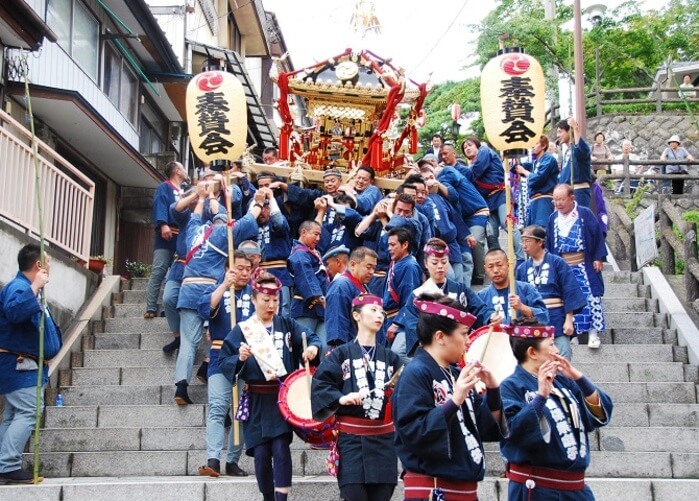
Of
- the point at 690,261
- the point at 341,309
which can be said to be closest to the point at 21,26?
the point at 341,309

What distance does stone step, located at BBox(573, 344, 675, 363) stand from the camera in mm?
10680

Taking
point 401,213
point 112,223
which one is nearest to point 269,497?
point 401,213

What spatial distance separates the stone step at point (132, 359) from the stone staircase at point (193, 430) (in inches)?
0.5

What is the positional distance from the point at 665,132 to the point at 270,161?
53.1 feet

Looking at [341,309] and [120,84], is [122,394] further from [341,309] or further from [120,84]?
[120,84]

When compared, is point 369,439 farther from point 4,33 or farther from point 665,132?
point 665,132

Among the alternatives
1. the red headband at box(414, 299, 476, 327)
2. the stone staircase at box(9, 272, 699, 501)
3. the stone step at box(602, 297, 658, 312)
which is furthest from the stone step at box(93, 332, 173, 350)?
the red headband at box(414, 299, 476, 327)

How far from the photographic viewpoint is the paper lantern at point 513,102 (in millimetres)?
9156

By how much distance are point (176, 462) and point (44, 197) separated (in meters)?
4.65

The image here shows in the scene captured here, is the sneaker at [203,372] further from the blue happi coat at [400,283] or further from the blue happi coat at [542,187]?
the blue happi coat at [542,187]

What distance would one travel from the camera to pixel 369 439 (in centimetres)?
679

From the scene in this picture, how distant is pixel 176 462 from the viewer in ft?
29.2

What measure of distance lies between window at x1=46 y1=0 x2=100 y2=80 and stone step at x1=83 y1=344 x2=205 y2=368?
253 inches

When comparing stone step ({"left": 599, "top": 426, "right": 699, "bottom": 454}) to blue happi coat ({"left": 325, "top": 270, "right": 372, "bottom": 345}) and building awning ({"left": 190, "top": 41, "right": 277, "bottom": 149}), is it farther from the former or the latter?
building awning ({"left": 190, "top": 41, "right": 277, "bottom": 149})
